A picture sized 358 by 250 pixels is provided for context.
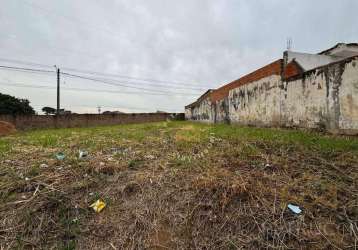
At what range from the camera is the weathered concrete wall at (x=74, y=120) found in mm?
15602

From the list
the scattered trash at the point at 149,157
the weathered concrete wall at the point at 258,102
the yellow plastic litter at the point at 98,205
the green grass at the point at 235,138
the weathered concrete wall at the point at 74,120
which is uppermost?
the weathered concrete wall at the point at 258,102

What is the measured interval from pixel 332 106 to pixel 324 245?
514 centimetres

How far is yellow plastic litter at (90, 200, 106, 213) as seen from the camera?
211 centimetres

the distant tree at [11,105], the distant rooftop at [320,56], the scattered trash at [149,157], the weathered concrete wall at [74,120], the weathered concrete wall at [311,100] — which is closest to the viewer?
the scattered trash at [149,157]

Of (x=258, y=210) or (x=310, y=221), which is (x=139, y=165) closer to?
(x=258, y=210)

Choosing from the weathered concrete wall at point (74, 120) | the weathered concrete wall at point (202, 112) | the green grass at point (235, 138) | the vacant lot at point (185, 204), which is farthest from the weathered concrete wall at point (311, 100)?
the weathered concrete wall at point (74, 120)

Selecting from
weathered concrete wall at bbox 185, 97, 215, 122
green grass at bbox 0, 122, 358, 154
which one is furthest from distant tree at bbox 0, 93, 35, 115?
green grass at bbox 0, 122, 358, 154

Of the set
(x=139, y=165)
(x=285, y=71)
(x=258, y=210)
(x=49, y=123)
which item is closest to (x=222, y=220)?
(x=258, y=210)

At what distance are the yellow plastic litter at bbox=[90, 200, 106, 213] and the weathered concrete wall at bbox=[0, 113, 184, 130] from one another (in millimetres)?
17042

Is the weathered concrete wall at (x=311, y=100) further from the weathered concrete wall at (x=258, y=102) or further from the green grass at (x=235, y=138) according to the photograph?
the green grass at (x=235, y=138)

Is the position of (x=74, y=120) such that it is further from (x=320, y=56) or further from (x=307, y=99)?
(x=320, y=56)

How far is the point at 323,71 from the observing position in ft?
19.0

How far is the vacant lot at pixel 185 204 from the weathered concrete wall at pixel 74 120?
50.2ft

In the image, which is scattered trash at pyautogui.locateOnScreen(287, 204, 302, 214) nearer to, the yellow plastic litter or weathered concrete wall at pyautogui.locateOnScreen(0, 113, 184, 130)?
the yellow plastic litter
